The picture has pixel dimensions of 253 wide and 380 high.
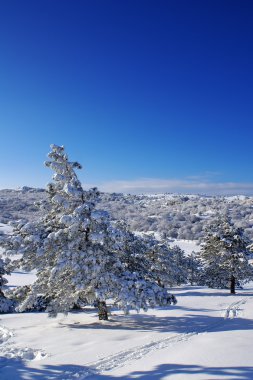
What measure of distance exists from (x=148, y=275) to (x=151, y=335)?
4033mm

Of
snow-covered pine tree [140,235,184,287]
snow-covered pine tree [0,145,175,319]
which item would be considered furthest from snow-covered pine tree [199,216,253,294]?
snow-covered pine tree [0,145,175,319]

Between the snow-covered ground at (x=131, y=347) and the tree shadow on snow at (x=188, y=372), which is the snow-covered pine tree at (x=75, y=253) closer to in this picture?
the snow-covered ground at (x=131, y=347)

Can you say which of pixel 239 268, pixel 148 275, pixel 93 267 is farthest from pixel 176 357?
pixel 239 268

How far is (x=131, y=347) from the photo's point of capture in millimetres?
12289

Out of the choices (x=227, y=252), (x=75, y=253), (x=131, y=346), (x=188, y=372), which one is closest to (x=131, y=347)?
(x=131, y=346)

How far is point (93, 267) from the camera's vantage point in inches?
611

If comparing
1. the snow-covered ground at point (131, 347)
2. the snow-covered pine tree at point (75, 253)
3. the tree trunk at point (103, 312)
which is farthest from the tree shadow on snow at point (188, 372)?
the tree trunk at point (103, 312)

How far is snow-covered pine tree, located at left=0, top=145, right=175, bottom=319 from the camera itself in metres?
15.6

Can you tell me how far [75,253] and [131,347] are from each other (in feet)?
17.0

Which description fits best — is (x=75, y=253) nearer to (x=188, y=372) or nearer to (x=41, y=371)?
(x=41, y=371)

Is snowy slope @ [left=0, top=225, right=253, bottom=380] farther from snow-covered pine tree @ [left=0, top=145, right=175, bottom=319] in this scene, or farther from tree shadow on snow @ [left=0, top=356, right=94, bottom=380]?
snow-covered pine tree @ [left=0, top=145, right=175, bottom=319]

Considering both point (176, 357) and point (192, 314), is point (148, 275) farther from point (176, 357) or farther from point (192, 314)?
point (176, 357)

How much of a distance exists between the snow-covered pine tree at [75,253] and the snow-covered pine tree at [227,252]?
831 inches

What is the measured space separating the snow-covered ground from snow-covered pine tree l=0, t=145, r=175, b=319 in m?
1.42
